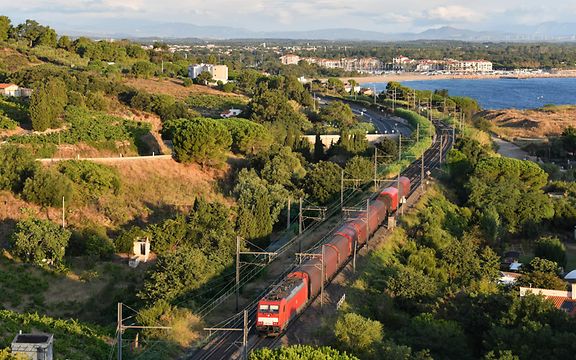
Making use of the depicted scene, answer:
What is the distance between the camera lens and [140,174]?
44344 millimetres

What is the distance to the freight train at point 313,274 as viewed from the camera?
75.6 ft

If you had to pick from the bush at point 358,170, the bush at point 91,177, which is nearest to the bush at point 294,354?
the bush at point 91,177

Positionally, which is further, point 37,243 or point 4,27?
point 4,27

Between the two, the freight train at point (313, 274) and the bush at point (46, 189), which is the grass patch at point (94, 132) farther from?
the freight train at point (313, 274)

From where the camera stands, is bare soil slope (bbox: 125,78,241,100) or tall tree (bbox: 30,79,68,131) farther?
bare soil slope (bbox: 125,78,241,100)

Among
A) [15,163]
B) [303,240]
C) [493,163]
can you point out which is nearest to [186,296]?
[303,240]

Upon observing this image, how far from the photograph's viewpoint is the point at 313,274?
2708cm

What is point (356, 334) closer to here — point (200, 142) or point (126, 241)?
point (126, 241)

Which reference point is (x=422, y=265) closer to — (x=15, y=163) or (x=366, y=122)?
(x=15, y=163)

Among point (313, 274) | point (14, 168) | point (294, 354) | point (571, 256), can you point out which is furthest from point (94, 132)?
point (294, 354)

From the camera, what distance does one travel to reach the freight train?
2303cm

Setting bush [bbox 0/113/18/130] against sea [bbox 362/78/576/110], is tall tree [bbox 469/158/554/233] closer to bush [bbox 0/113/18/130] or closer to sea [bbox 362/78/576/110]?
bush [bbox 0/113/18/130]

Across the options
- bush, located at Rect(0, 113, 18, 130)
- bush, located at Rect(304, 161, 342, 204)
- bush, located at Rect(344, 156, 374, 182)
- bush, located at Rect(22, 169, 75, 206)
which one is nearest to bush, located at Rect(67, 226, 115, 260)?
bush, located at Rect(22, 169, 75, 206)

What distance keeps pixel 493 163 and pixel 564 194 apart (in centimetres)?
514
